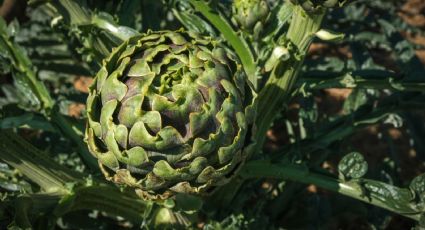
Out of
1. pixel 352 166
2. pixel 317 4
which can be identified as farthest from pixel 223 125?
pixel 352 166

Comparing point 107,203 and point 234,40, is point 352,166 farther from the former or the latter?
point 107,203

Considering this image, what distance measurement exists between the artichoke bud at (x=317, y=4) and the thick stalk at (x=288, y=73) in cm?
4

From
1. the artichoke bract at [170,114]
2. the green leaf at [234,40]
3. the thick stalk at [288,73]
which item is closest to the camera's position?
the artichoke bract at [170,114]

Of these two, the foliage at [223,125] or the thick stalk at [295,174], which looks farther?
the thick stalk at [295,174]

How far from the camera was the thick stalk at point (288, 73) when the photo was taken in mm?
1219

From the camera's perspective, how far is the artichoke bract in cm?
103

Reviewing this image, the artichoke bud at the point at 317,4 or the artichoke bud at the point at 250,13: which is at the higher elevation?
the artichoke bud at the point at 317,4

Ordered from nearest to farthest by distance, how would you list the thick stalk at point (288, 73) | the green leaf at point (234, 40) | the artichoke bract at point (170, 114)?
the artichoke bract at point (170, 114) < the thick stalk at point (288, 73) < the green leaf at point (234, 40)

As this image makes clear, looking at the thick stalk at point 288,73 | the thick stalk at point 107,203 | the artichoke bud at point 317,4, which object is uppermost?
the artichoke bud at point 317,4

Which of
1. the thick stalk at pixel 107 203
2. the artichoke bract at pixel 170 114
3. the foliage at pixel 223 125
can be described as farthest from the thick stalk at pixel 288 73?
the thick stalk at pixel 107 203

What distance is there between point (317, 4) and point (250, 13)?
0.66ft

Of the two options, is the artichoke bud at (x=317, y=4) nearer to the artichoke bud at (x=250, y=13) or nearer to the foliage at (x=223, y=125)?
the foliage at (x=223, y=125)

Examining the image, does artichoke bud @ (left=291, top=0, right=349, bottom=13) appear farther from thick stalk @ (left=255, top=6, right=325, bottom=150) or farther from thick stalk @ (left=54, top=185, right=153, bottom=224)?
thick stalk @ (left=54, top=185, right=153, bottom=224)

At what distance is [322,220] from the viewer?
1.59 m
